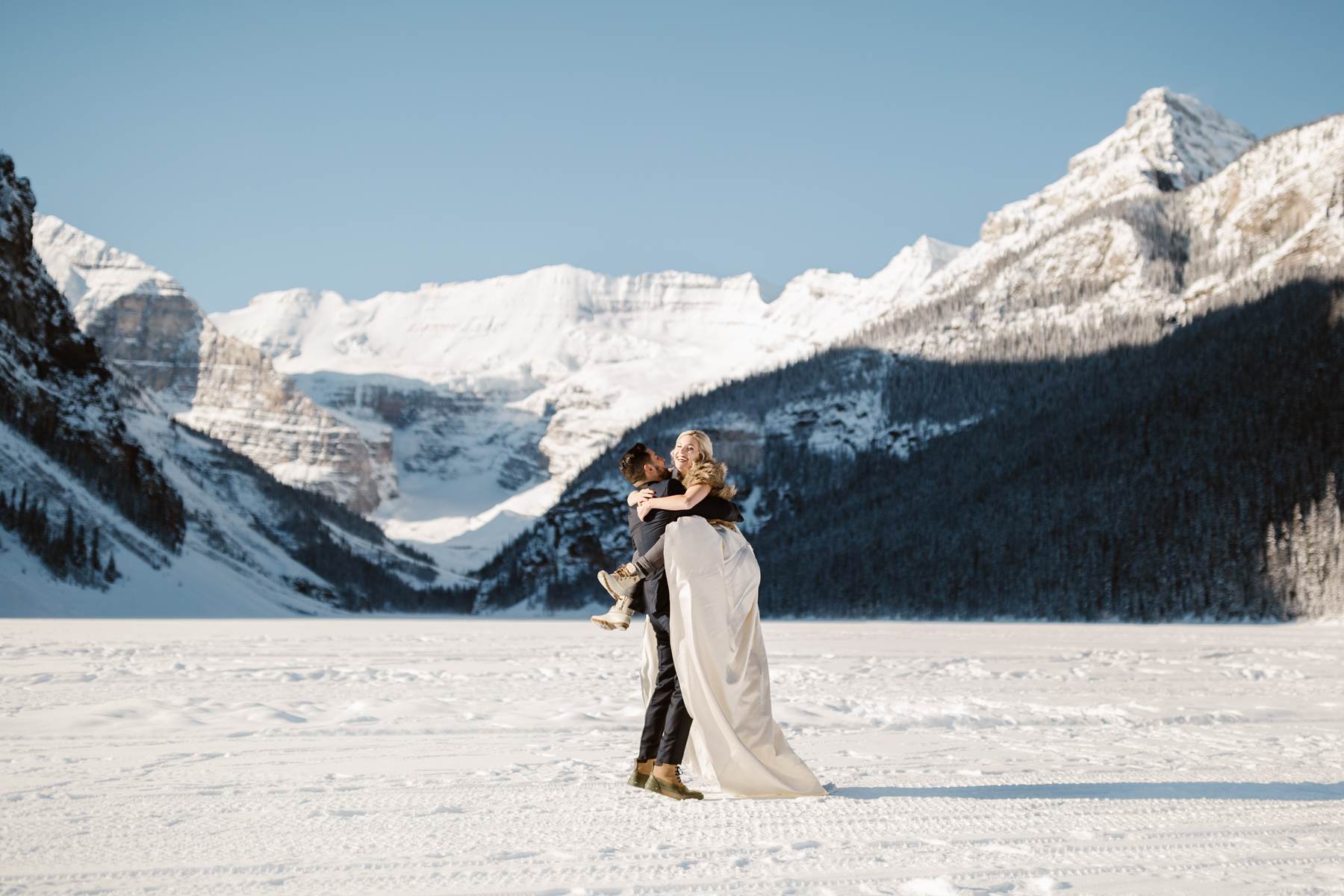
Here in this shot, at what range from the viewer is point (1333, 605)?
89.2 meters

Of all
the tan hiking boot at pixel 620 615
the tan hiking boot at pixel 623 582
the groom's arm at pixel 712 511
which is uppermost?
the groom's arm at pixel 712 511

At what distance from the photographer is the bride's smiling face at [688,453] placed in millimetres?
9867

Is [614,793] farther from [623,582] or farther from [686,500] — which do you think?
[686,500]

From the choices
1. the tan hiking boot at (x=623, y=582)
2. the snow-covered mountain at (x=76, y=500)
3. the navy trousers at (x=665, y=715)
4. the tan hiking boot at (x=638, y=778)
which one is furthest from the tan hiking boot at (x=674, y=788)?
the snow-covered mountain at (x=76, y=500)

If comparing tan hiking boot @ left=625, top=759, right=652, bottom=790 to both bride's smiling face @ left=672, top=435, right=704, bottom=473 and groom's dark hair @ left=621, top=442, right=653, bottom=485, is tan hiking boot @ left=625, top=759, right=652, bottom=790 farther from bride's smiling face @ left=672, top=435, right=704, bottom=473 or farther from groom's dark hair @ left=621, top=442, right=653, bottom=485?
bride's smiling face @ left=672, top=435, right=704, bottom=473

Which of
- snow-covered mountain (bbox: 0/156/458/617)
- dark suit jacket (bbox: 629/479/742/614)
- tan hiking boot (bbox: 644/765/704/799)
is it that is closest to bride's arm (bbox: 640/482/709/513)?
dark suit jacket (bbox: 629/479/742/614)

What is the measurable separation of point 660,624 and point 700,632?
445 mm

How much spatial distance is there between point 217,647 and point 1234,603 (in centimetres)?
8724

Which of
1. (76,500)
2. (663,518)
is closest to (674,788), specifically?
(663,518)

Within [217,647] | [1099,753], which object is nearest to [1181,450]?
[217,647]

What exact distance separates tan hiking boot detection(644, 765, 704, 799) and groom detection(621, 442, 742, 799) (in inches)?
0.5

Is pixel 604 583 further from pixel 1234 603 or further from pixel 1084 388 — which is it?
pixel 1084 388

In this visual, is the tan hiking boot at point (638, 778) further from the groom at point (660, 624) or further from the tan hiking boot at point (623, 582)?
the tan hiking boot at point (623, 582)

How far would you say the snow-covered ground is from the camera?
23.3 ft
